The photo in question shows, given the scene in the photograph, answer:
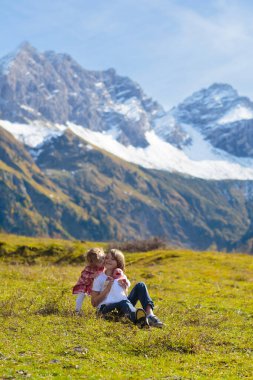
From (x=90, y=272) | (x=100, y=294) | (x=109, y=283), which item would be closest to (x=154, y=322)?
(x=109, y=283)

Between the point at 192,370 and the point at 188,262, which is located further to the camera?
the point at 188,262

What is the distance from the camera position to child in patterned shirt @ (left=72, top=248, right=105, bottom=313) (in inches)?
905

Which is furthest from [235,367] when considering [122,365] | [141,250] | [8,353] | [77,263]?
[141,250]

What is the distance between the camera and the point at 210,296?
33.8 meters

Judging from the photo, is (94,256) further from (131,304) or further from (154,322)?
(154,322)

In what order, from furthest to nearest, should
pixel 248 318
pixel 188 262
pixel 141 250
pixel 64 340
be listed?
pixel 141 250 < pixel 188 262 < pixel 248 318 < pixel 64 340

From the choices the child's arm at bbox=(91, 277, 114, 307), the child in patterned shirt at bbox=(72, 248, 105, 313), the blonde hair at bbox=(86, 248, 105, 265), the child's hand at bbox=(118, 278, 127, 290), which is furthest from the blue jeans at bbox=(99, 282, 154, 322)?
the blonde hair at bbox=(86, 248, 105, 265)

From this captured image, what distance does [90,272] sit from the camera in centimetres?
2338

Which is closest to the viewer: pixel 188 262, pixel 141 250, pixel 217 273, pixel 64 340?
pixel 64 340

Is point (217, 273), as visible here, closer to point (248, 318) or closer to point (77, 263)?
point (77, 263)

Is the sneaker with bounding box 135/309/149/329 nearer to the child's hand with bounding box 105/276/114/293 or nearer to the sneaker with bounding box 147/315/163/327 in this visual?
the sneaker with bounding box 147/315/163/327

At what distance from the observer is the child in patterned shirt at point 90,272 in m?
23.0

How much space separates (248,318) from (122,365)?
39.3 feet

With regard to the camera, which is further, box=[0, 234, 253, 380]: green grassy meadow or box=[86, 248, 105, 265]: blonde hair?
box=[86, 248, 105, 265]: blonde hair
